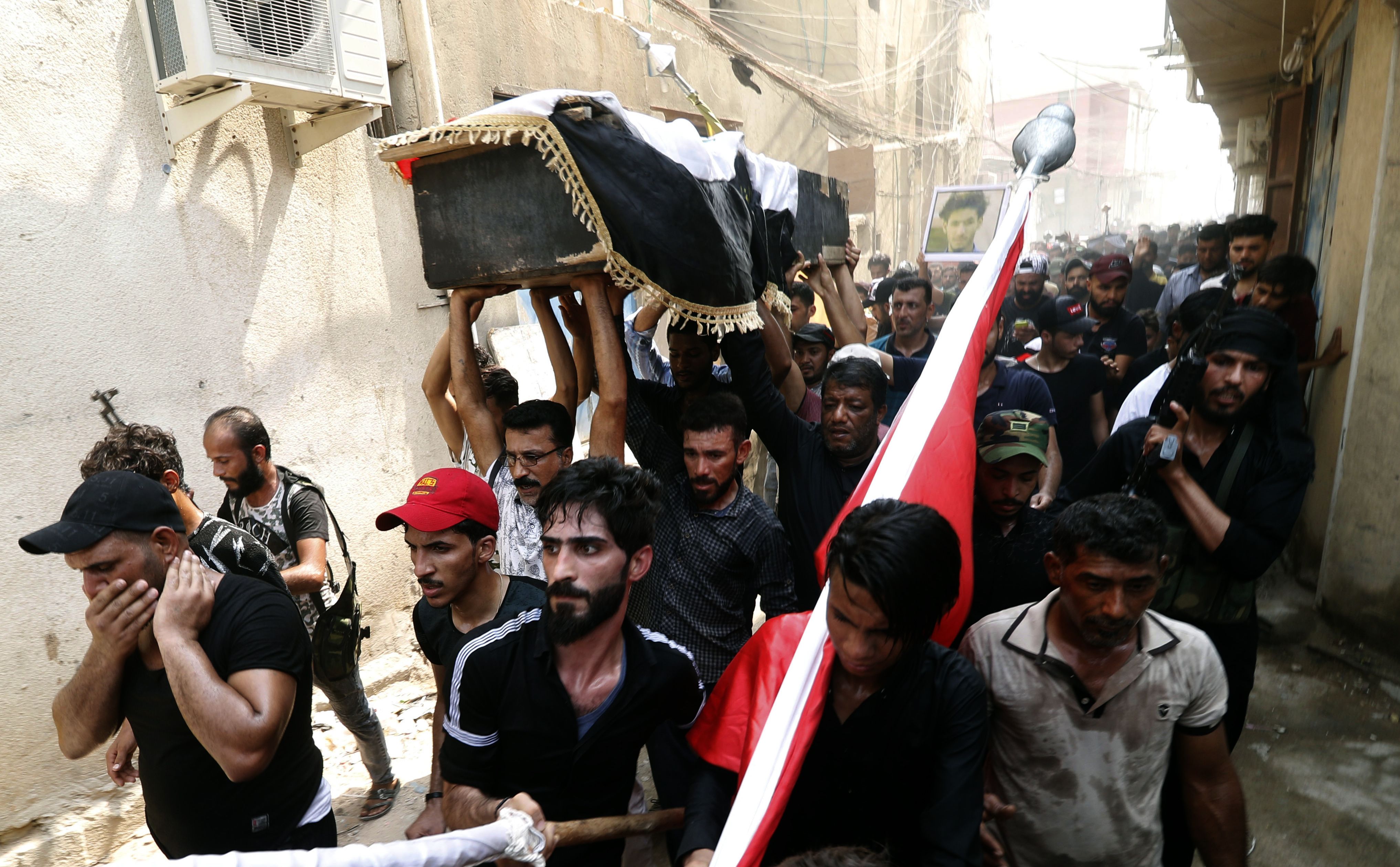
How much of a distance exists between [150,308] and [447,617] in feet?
7.67

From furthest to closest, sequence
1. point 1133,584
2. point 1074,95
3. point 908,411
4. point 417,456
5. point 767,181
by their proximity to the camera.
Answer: point 1074,95
point 417,456
point 767,181
point 908,411
point 1133,584

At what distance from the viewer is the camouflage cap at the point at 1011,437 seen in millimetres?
2488

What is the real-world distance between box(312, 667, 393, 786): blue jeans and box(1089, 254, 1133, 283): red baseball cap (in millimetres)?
4854

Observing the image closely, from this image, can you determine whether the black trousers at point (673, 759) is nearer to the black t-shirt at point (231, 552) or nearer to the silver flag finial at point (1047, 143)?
the black t-shirt at point (231, 552)

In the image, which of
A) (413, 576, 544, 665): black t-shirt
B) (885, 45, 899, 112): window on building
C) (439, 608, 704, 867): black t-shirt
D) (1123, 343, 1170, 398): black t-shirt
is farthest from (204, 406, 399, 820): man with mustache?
(885, 45, 899, 112): window on building

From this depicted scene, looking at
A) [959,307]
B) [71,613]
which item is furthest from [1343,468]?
[71,613]

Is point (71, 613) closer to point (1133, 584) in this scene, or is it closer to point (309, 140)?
point (309, 140)

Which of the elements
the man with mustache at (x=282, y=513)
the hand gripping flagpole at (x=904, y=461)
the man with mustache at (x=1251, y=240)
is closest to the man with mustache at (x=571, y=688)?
the hand gripping flagpole at (x=904, y=461)

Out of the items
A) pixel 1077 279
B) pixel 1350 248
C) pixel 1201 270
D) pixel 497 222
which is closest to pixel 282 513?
pixel 497 222

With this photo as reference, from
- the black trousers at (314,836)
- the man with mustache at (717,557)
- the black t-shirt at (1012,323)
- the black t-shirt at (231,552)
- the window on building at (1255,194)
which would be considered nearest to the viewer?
the black trousers at (314,836)

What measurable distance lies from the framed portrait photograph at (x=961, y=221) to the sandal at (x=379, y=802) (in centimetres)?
529

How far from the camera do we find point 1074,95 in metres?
44.2

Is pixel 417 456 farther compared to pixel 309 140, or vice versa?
pixel 417 456

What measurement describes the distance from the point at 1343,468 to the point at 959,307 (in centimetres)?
297
